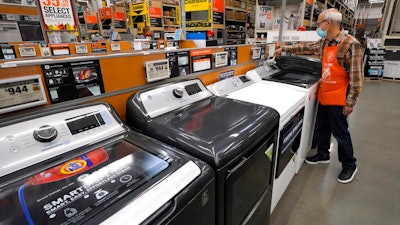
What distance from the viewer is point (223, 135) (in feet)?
3.03

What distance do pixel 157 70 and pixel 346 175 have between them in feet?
6.50

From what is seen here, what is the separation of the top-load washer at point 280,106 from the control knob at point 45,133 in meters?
1.04

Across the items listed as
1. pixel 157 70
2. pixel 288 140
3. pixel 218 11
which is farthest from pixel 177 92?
pixel 218 11

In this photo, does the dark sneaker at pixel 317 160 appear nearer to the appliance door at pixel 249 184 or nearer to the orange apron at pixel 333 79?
the orange apron at pixel 333 79

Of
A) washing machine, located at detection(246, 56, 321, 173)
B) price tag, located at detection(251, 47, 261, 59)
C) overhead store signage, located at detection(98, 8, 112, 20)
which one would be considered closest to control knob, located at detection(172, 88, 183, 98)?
washing machine, located at detection(246, 56, 321, 173)

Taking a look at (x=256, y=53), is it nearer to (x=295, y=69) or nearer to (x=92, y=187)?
(x=295, y=69)

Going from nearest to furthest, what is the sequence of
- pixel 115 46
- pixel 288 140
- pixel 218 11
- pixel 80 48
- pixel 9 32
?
pixel 288 140 < pixel 9 32 < pixel 80 48 < pixel 115 46 < pixel 218 11

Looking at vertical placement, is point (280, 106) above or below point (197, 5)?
below


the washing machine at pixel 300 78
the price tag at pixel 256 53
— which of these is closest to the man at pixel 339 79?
the washing machine at pixel 300 78

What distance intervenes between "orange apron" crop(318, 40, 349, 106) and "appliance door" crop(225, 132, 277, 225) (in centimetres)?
100

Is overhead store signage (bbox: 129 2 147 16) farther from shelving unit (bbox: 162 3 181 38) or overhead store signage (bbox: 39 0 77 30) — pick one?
overhead store signage (bbox: 39 0 77 30)

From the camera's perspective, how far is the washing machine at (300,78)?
1962 millimetres

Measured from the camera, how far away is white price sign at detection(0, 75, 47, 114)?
0.80 meters

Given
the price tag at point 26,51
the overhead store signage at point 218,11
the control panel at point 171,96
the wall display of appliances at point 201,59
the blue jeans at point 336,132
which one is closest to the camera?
the control panel at point 171,96
